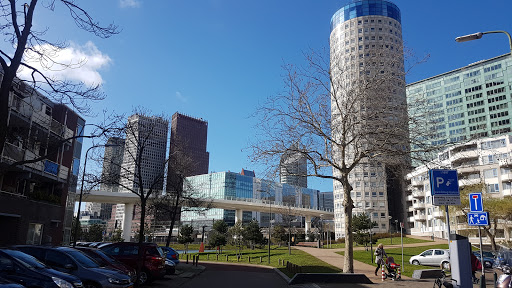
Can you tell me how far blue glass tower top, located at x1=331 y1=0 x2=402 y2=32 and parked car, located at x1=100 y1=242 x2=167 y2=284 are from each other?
96.9 m

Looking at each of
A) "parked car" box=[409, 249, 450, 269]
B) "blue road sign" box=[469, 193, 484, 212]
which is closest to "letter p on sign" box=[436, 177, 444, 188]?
"blue road sign" box=[469, 193, 484, 212]

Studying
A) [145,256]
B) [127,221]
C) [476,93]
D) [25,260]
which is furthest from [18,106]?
[476,93]

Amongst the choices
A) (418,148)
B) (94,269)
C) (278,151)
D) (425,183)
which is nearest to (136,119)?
(278,151)

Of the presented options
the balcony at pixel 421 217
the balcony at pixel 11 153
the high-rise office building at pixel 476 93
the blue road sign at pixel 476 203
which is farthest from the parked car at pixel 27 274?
the high-rise office building at pixel 476 93

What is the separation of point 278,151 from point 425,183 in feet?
233

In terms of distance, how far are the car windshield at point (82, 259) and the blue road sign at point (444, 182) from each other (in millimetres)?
10458

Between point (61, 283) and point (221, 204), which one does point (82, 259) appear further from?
point (221, 204)

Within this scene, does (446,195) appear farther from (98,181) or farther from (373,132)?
(98,181)

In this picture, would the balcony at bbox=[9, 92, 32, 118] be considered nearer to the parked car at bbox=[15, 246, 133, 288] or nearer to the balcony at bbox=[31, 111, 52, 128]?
the balcony at bbox=[31, 111, 52, 128]

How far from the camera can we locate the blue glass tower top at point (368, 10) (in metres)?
98.6

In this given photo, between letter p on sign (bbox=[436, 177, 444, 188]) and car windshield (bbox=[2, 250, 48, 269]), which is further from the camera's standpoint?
letter p on sign (bbox=[436, 177, 444, 188])

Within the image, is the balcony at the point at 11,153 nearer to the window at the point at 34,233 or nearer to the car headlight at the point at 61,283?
the window at the point at 34,233

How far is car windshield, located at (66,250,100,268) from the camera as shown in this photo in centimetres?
1136

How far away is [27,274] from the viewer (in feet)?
29.0
